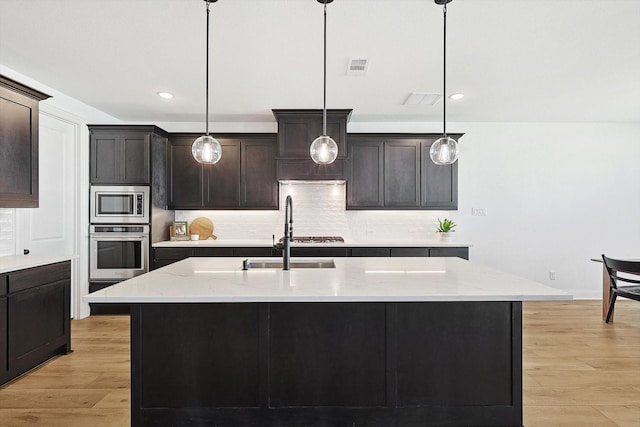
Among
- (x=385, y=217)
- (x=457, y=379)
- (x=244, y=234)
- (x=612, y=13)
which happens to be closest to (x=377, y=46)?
(x=612, y=13)

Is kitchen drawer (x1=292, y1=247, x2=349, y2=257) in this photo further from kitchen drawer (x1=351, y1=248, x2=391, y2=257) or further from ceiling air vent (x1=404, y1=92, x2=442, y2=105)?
ceiling air vent (x1=404, y1=92, x2=442, y2=105)

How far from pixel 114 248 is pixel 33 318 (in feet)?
5.67

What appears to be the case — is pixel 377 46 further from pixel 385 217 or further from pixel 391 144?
pixel 385 217

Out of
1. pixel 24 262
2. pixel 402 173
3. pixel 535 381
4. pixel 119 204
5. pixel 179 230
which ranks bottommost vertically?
pixel 535 381

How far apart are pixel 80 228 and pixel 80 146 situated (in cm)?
96

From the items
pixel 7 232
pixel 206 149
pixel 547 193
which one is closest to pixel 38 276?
pixel 7 232

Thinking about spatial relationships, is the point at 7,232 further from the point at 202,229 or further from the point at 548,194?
the point at 548,194

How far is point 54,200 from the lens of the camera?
440 centimetres

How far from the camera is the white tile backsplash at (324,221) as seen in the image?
5.52m

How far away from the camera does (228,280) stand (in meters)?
2.26

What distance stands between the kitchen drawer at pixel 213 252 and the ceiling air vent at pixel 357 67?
2.55m

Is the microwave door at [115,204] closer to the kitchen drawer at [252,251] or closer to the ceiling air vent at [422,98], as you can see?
the kitchen drawer at [252,251]

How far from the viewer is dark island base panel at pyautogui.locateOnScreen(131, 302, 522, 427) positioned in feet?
7.04

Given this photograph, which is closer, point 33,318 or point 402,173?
point 33,318
